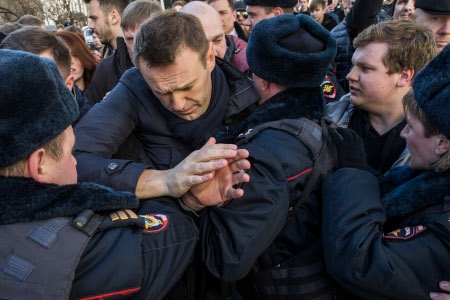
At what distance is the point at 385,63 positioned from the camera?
247cm

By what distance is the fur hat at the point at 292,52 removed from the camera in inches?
68.0

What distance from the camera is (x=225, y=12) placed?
470 centimetres

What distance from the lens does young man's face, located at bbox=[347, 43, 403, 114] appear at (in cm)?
248

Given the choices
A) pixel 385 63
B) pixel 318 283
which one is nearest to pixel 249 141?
pixel 318 283

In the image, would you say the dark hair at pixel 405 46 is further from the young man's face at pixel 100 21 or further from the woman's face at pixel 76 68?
the young man's face at pixel 100 21

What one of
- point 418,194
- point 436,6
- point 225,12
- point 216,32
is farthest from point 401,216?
point 225,12

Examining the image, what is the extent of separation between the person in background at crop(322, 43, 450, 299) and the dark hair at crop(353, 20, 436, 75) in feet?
2.69

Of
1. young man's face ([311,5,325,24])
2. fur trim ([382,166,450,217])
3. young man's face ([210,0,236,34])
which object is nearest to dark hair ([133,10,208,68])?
fur trim ([382,166,450,217])

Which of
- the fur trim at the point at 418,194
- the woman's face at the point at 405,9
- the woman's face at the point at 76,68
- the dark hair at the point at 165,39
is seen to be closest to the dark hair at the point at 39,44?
the woman's face at the point at 76,68

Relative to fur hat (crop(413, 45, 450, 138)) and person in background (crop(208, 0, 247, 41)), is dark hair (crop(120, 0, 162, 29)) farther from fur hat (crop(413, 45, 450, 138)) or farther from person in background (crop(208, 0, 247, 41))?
fur hat (crop(413, 45, 450, 138))

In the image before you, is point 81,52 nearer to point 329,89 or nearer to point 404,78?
point 329,89

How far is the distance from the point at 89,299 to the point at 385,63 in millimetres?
2221

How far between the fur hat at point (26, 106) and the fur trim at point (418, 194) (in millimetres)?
1347

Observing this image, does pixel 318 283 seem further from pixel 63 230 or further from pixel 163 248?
pixel 63 230
